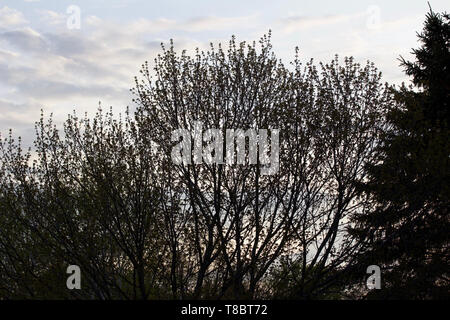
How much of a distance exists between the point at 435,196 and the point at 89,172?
876 centimetres

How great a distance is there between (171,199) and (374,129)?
633 cm

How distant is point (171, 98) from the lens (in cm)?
1433

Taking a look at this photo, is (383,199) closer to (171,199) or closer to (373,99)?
(373,99)

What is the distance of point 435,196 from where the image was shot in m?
13.4

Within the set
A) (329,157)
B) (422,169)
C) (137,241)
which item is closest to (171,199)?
(137,241)

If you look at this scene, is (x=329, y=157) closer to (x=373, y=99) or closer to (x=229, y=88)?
(x=373, y=99)
